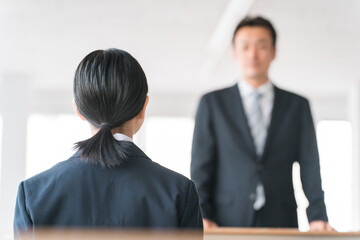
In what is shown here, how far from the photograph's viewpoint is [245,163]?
254 centimetres

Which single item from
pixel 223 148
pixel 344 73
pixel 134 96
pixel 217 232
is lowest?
pixel 217 232

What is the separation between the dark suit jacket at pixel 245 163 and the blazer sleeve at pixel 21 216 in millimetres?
1329

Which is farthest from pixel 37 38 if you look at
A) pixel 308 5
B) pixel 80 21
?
pixel 308 5

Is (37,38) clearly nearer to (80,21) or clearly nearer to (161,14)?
(80,21)

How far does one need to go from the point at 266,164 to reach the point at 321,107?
27.8 feet

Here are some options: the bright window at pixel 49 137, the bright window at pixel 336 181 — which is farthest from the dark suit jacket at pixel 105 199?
the bright window at pixel 336 181

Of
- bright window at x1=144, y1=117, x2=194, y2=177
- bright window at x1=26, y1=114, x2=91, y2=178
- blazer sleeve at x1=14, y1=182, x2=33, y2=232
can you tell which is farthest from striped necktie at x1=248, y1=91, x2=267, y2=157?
bright window at x1=144, y1=117, x2=194, y2=177

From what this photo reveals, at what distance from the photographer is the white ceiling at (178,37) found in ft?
18.7

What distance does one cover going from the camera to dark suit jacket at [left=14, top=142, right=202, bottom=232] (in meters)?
1.21

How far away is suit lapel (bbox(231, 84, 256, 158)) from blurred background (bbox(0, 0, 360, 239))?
1.33 m

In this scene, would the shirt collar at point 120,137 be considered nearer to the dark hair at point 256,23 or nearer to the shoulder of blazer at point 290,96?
the shoulder of blazer at point 290,96

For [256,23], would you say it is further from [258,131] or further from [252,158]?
[252,158]

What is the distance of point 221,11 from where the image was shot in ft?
19.0

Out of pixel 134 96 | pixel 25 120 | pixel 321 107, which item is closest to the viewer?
pixel 134 96
